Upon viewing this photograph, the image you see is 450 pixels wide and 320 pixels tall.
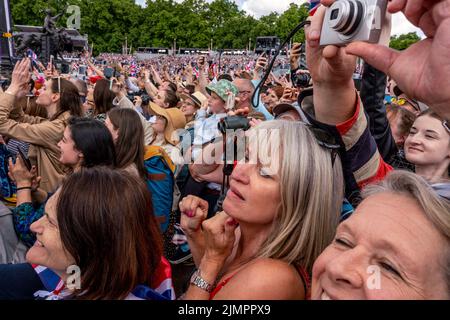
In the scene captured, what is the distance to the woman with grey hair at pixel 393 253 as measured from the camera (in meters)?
0.99

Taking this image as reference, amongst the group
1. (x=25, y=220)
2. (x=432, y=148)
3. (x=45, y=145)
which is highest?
(x=432, y=148)

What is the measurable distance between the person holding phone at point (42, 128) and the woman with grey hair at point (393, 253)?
290cm

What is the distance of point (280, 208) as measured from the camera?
1548 mm

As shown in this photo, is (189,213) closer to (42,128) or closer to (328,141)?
(328,141)

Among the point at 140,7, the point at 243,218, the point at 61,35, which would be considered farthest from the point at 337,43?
the point at 140,7

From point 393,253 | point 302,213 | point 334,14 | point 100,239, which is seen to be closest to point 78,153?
point 100,239

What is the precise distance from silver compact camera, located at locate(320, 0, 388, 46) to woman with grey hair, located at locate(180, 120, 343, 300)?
1.79 ft

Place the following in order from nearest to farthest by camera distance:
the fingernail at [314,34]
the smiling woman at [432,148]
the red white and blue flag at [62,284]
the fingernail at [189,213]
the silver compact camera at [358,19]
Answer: the silver compact camera at [358,19] → the fingernail at [314,34] → the red white and blue flag at [62,284] → the fingernail at [189,213] → the smiling woman at [432,148]

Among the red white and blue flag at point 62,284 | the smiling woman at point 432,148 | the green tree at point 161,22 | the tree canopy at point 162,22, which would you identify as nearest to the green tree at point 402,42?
the tree canopy at point 162,22

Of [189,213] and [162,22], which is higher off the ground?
[162,22]

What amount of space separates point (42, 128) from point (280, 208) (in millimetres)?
2681

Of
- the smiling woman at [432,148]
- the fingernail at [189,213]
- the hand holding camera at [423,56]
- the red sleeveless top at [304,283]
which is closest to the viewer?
the hand holding camera at [423,56]

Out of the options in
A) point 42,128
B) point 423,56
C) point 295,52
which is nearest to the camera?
point 423,56

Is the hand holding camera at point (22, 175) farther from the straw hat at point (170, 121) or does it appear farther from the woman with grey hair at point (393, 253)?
the woman with grey hair at point (393, 253)
